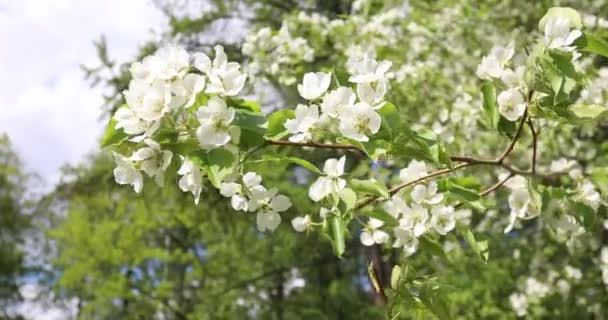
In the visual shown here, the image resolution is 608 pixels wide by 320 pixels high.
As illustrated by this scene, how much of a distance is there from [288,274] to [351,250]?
1176 millimetres

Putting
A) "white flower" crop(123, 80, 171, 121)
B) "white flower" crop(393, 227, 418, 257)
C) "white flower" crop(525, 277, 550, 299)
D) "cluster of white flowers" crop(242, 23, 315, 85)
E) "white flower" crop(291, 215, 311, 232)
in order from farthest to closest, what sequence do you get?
1. "white flower" crop(525, 277, 550, 299)
2. "cluster of white flowers" crop(242, 23, 315, 85)
3. "white flower" crop(291, 215, 311, 232)
4. "white flower" crop(393, 227, 418, 257)
5. "white flower" crop(123, 80, 171, 121)

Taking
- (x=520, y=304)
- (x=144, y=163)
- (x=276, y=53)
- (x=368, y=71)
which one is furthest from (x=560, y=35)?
(x=520, y=304)

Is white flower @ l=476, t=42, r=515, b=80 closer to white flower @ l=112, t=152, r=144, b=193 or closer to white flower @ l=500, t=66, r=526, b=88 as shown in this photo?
white flower @ l=500, t=66, r=526, b=88

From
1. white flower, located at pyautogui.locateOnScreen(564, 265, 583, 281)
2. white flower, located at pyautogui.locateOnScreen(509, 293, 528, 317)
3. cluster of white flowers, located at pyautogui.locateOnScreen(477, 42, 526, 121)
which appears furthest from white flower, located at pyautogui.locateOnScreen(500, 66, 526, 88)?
white flower, located at pyautogui.locateOnScreen(509, 293, 528, 317)

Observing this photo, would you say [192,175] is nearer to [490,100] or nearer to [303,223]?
[490,100]

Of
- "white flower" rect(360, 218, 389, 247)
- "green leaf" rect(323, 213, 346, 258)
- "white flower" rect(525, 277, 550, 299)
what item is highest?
"green leaf" rect(323, 213, 346, 258)

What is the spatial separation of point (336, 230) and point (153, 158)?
16.2 inches

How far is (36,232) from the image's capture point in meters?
16.5

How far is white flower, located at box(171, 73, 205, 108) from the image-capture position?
1152 mm

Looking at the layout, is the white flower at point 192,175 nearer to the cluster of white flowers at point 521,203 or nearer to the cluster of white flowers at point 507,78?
the cluster of white flowers at point 507,78

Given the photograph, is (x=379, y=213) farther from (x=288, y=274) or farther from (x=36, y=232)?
(x=36, y=232)

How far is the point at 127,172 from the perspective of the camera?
1260mm

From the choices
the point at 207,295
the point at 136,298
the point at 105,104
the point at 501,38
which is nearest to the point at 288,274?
the point at 207,295

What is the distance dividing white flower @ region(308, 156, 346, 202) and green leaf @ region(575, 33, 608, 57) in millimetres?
504
